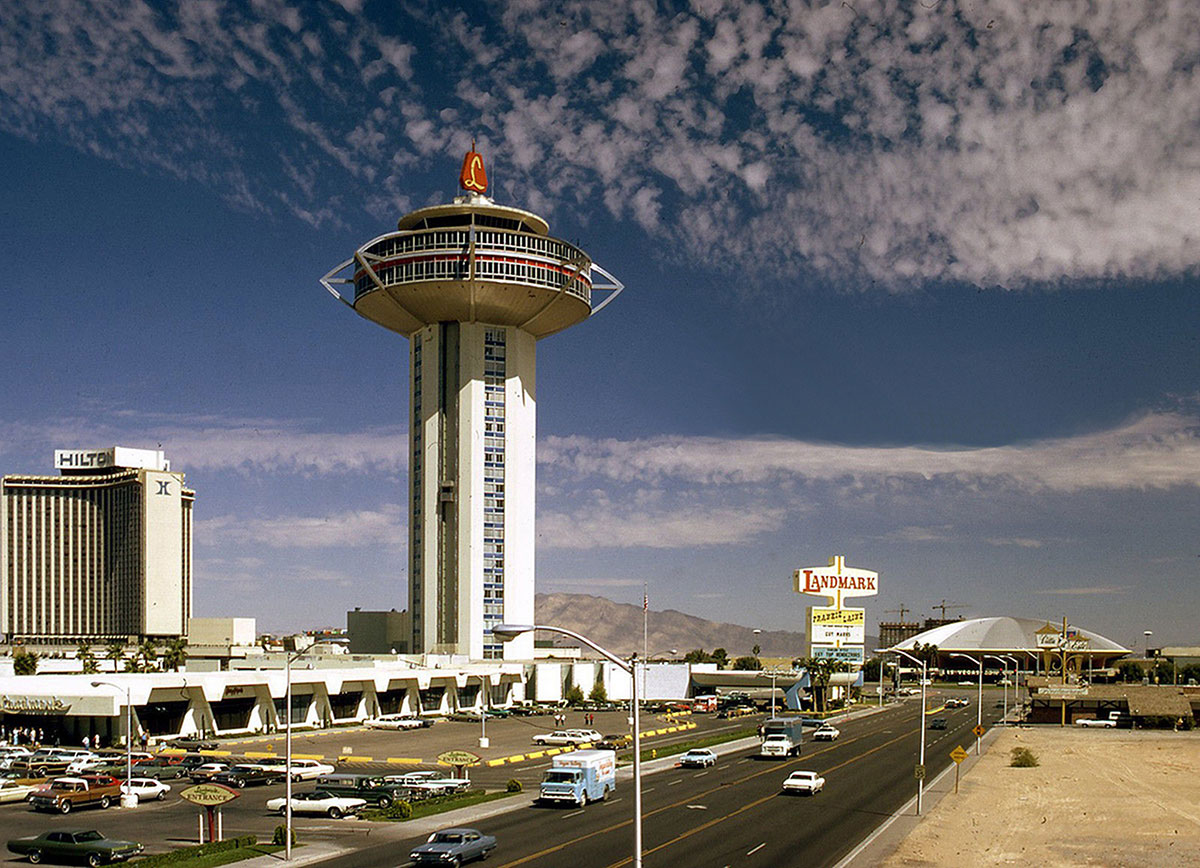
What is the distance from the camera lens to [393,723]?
12544cm

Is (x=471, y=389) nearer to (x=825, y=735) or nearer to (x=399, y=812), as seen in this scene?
(x=825, y=735)

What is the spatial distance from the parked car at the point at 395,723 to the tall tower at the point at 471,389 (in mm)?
32699

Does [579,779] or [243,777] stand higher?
[579,779]

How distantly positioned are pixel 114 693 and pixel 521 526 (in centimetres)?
8104

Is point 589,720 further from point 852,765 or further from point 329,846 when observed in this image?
point 329,846

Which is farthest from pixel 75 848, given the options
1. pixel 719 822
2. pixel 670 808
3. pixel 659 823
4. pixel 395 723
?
pixel 395 723

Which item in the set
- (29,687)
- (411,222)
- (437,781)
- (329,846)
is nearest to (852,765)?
(437,781)

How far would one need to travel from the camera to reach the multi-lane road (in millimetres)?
48531

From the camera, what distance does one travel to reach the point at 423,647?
16888 cm

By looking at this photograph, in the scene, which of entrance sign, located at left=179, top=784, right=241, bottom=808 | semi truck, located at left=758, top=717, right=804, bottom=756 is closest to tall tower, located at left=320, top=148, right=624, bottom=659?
semi truck, located at left=758, top=717, right=804, bottom=756

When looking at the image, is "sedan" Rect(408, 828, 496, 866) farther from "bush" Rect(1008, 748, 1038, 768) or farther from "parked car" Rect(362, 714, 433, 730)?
"parked car" Rect(362, 714, 433, 730)

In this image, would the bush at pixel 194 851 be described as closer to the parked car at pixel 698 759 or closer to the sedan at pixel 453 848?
the sedan at pixel 453 848

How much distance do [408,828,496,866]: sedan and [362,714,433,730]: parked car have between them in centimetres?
7863

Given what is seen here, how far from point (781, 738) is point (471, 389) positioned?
91103 mm
